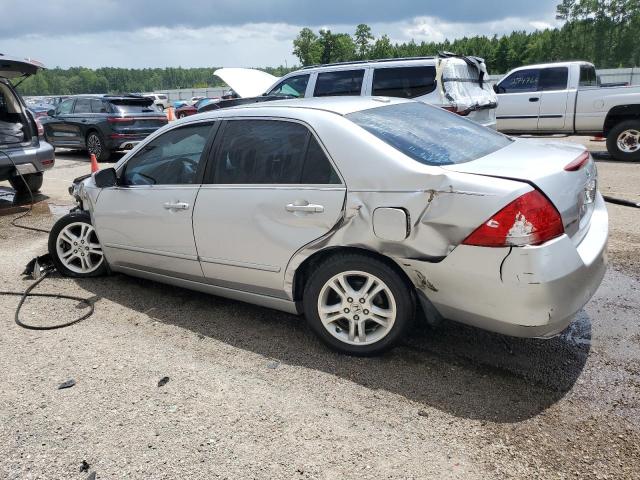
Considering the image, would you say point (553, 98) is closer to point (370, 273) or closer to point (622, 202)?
point (622, 202)

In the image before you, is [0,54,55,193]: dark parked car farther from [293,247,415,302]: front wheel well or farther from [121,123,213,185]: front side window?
[293,247,415,302]: front wheel well

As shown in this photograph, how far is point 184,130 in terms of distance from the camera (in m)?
3.91

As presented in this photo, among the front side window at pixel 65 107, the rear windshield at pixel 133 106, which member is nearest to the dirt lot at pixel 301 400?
the rear windshield at pixel 133 106

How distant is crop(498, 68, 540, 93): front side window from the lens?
11.7m

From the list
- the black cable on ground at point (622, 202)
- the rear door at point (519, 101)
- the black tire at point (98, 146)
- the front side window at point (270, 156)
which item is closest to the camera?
the front side window at point (270, 156)

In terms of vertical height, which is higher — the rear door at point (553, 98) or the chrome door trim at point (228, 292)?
the rear door at point (553, 98)

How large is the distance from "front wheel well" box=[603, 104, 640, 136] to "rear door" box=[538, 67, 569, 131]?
95cm

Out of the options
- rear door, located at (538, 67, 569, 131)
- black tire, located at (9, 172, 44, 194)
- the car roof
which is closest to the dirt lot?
the car roof

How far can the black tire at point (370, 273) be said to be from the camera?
2.95 meters

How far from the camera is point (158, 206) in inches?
151

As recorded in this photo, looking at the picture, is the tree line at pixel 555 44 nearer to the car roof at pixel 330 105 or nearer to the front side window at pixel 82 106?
the front side window at pixel 82 106

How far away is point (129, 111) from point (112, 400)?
11.6m

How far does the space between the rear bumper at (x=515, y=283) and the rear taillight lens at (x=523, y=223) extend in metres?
0.04

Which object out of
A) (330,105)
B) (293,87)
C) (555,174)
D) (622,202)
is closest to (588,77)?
(622,202)
